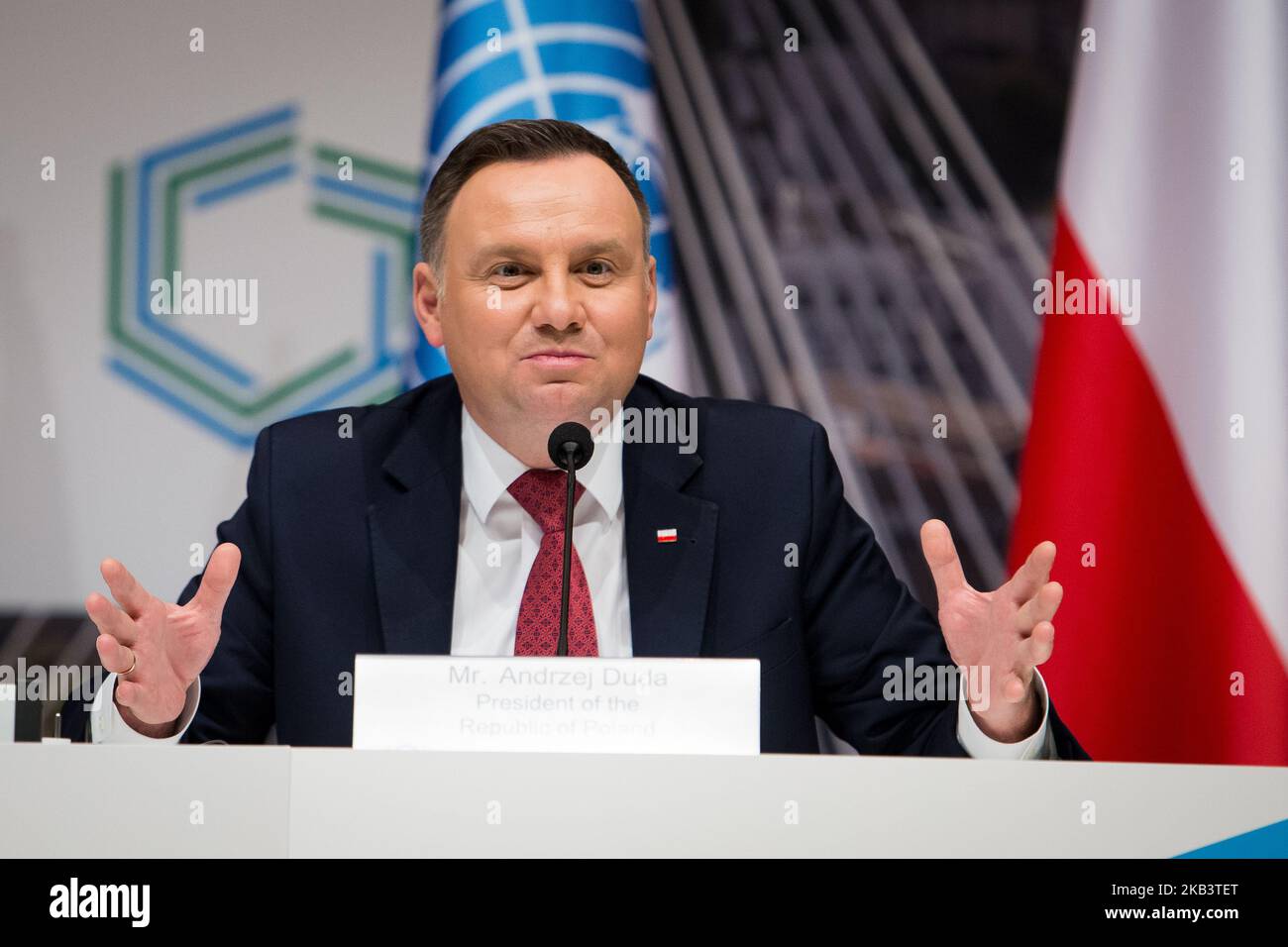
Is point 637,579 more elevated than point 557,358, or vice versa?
point 557,358

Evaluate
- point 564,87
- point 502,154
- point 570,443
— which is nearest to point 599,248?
point 502,154

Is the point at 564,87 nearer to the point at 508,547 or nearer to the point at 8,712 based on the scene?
the point at 508,547

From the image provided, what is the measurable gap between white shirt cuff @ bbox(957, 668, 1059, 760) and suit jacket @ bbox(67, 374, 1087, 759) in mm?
301

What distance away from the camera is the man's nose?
2.15 metres

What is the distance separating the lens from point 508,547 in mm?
2203

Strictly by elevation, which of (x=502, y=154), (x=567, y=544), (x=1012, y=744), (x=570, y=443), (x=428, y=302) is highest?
(x=502, y=154)

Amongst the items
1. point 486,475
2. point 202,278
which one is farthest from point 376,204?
point 486,475

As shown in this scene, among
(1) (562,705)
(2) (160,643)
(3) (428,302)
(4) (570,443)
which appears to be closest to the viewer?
(1) (562,705)

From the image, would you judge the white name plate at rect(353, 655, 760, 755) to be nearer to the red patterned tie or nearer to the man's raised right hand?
the man's raised right hand

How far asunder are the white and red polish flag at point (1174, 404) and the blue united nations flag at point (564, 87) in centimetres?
94

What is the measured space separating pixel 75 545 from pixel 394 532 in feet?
4.17

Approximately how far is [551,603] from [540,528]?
0.18m

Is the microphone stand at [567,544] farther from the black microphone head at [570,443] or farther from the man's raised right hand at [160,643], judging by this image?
the man's raised right hand at [160,643]

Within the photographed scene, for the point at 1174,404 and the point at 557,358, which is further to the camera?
the point at 1174,404
